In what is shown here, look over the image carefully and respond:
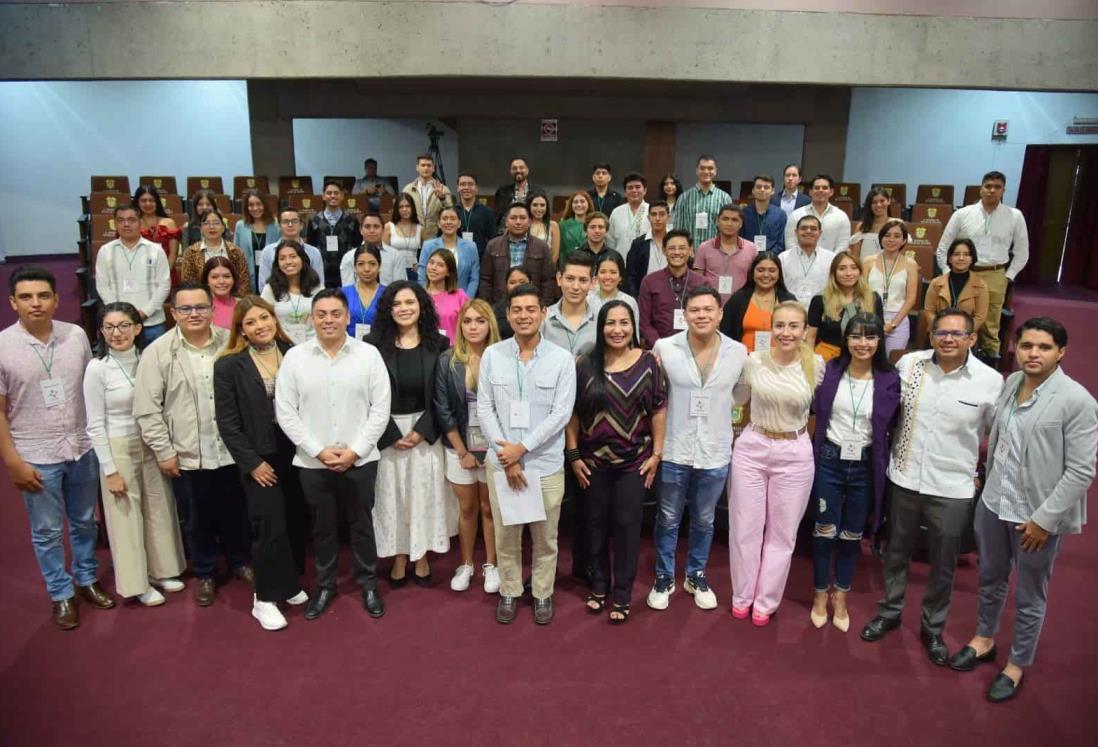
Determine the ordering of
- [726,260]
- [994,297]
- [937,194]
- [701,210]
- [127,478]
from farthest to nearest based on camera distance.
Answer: [937,194] → [994,297] → [701,210] → [726,260] → [127,478]

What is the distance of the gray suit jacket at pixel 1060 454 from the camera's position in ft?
7.62

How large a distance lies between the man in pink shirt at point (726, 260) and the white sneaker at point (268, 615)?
9.83 feet

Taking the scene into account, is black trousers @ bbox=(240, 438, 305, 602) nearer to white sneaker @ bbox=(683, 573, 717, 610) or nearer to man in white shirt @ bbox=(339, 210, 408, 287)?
white sneaker @ bbox=(683, 573, 717, 610)

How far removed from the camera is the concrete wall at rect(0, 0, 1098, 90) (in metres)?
7.25

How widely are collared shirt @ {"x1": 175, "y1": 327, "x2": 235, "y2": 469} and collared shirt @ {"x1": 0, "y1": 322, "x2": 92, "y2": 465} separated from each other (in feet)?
1.50

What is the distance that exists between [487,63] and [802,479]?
596 cm

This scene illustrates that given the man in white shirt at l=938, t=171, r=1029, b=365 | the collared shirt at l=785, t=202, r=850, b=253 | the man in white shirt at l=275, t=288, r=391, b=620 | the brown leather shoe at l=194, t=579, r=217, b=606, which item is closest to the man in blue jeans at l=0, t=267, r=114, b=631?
the brown leather shoe at l=194, t=579, r=217, b=606

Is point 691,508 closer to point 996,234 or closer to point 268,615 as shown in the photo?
point 268,615

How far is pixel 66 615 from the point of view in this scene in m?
2.99

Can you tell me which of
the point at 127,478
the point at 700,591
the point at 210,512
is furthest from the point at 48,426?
the point at 700,591

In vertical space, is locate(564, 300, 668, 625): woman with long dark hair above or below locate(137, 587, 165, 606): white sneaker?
above

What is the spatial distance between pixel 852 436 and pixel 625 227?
10.3ft

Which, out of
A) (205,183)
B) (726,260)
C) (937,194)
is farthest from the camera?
(205,183)

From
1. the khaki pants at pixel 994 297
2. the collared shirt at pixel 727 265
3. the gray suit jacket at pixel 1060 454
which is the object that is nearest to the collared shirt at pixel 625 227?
the collared shirt at pixel 727 265
